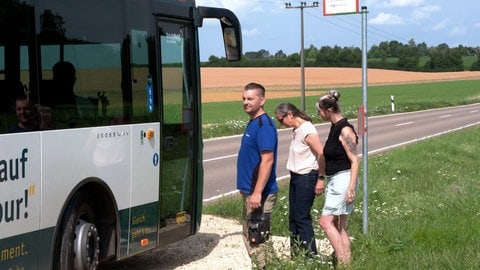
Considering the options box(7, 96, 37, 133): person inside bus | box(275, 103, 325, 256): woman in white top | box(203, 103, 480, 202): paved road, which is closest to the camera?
box(7, 96, 37, 133): person inside bus

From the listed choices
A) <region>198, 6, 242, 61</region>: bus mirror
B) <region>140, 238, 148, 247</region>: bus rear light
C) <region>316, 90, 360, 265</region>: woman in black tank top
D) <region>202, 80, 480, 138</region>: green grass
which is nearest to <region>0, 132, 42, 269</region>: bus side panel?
<region>140, 238, 148, 247</region>: bus rear light

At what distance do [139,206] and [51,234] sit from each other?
1.52 meters

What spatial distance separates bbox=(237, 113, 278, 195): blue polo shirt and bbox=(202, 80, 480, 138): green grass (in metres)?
24.1

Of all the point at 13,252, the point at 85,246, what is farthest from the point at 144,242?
the point at 13,252

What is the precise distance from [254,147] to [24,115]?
2.07m

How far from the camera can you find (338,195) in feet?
25.5

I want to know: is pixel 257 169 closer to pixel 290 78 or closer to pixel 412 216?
pixel 412 216

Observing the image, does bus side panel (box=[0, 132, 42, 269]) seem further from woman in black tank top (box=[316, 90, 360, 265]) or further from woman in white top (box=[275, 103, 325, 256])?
woman in black tank top (box=[316, 90, 360, 265])

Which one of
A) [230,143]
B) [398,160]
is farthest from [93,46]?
[230,143]

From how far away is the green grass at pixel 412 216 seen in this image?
7.86 metres

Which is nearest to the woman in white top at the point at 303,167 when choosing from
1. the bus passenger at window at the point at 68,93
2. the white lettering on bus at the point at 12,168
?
the bus passenger at window at the point at 68,93

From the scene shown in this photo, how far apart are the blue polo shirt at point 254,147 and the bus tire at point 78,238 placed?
1294 mm

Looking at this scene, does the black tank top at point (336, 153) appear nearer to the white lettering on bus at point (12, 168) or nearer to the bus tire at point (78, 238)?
the bus tire at point (78, 238)

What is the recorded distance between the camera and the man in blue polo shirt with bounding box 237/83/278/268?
7230mm
